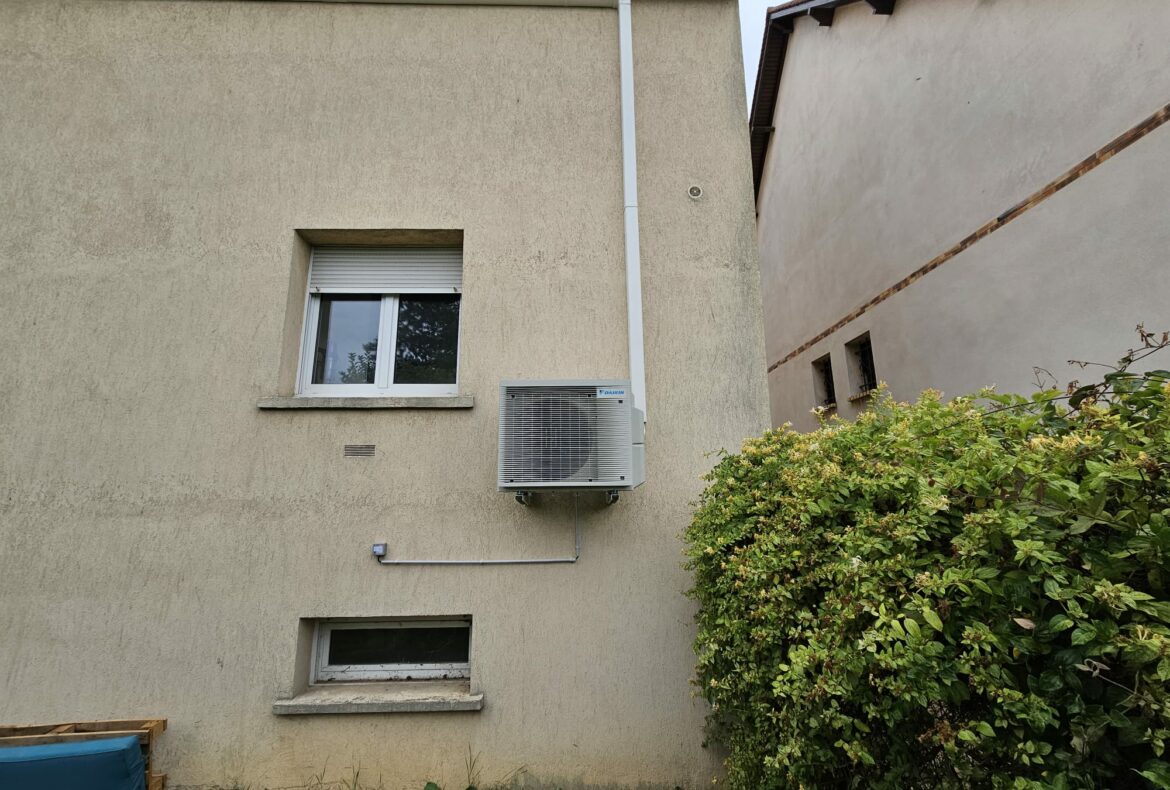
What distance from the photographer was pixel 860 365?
742 cm

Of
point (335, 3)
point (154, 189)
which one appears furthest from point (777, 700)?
point (335, 3)

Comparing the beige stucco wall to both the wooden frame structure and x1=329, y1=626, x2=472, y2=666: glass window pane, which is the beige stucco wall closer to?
the wooden frame structure

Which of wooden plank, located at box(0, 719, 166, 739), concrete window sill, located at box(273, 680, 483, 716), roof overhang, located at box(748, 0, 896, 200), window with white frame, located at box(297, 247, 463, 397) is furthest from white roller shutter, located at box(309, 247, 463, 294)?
roof overhang, located at box(748, 0, 896, 200)

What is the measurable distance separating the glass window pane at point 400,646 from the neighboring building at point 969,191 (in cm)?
503

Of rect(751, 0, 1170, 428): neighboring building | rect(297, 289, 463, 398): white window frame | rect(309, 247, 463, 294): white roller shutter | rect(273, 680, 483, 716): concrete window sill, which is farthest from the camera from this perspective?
rect(751, 0, 1170, 428): neighboring building

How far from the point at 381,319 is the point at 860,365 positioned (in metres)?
6.62

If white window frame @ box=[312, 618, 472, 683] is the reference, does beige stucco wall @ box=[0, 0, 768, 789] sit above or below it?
above

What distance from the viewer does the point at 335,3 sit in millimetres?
3604

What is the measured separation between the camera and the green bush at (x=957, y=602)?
1.15m

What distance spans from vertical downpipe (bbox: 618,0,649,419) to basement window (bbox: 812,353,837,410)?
5.92 meters

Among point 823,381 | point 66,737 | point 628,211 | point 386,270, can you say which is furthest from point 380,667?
point 823,381

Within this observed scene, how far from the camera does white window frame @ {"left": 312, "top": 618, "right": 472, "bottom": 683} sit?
2.96 m

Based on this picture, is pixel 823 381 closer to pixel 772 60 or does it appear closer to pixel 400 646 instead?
pixel 772 60

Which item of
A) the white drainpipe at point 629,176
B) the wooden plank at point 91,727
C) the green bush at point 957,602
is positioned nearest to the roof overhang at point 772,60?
the white drainpipe at point 629,176
